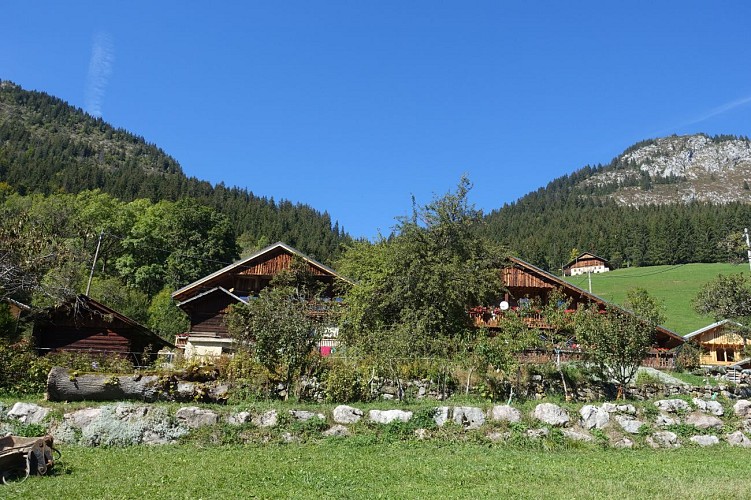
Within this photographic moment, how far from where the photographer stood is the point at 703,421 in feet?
50.0

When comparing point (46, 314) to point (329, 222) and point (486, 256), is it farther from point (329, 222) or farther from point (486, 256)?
point (329, 222)

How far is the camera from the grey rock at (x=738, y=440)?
14562 mm

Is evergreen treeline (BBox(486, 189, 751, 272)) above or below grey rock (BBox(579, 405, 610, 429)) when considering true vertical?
above

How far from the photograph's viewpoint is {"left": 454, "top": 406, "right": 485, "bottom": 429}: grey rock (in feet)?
45.2

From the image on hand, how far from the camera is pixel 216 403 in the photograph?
14.7 meters

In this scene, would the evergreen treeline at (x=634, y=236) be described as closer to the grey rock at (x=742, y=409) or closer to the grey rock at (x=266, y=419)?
the grey rock at (x=742, y=409)

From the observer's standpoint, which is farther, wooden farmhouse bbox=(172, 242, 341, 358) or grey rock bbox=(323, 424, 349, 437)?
wooden farmhouse bbox=(172, 242, 341, 358)

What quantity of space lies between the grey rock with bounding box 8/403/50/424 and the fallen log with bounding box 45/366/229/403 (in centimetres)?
75

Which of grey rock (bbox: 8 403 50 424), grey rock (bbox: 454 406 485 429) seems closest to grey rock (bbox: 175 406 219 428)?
grey rock (bbox: 8 403 50 424)

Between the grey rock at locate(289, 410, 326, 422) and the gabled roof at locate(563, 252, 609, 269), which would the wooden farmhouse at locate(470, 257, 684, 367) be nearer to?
the grey rock at locate(289, 410, 326, 422)

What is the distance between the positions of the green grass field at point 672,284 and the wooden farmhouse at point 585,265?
8.56m

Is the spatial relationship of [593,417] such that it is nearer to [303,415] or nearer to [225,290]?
[303,415]

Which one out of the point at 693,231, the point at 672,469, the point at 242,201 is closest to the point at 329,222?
the point at 242,201

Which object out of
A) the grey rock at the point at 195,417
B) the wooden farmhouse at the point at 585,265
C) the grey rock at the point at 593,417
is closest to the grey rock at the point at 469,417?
the grey rock at the point at 593,417
